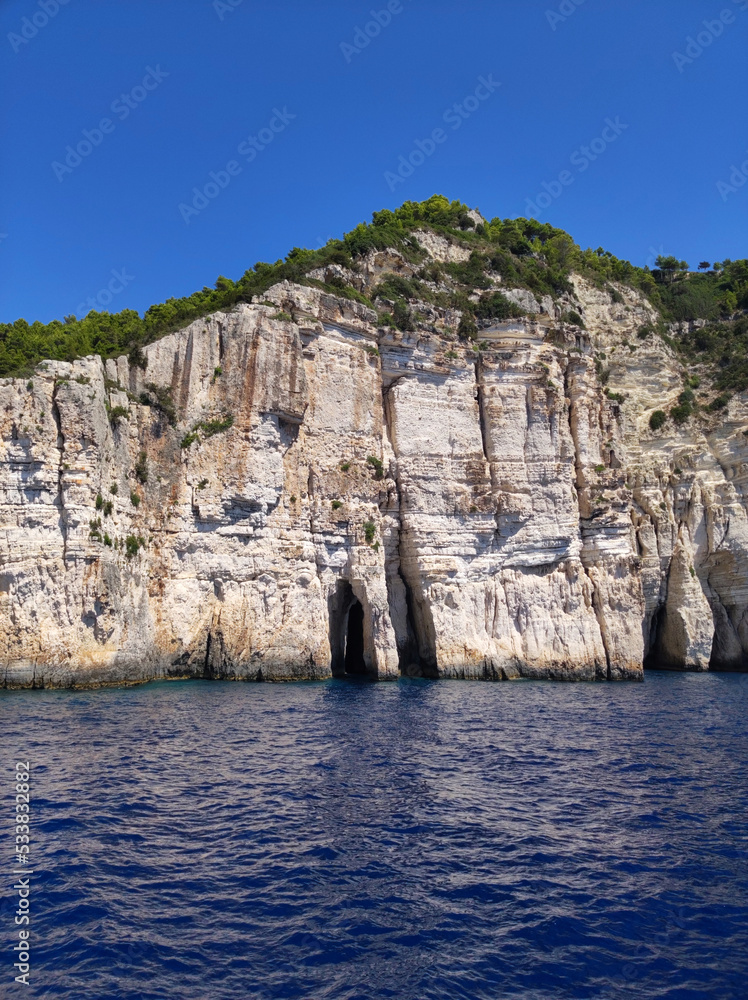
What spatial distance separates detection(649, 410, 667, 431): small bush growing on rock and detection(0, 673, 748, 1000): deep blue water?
99.5 ft

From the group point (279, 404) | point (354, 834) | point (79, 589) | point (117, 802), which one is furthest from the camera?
point (279, 404)

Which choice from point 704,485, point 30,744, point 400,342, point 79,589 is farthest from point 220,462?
point 704,485

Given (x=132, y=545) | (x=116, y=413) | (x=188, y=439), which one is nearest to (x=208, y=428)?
(x=188, y=439)

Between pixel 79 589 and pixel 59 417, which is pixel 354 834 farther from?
pixel 59 417

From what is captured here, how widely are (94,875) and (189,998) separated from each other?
11.9 ft

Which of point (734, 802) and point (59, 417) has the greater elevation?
point (59, 417)

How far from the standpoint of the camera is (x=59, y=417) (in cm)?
2864

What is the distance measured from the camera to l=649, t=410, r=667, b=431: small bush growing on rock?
48000mm

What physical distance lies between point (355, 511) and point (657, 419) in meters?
23.7

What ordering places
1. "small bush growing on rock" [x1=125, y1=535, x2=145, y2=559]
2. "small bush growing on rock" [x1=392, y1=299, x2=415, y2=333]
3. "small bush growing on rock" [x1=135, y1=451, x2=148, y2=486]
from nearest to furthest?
"small bush growing on rock" [x1=125, y1=535, x2=145, y2=559] → "small bush growing on rock" [x1=135, y1=451, x2=148, y2=486] → "small bush growing on rock" [x1=392, y1=299, x2=415, y2=333]

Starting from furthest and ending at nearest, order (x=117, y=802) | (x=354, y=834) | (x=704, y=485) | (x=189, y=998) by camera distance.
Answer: (x=704, y=485), (x=117, y=802), (x=354, y=834), (x=189, y=998)

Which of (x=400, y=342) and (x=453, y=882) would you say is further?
(x=400, y=342)

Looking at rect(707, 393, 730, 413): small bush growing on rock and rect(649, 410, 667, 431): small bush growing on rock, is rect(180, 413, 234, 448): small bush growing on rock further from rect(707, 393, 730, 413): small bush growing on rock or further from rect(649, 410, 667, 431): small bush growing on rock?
rect(707, 393, 730, 413): small bush growing on rock

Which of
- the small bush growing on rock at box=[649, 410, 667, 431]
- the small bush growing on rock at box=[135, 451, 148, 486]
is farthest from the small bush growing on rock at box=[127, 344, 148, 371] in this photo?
the small bush growing on rock at box=[649, 410, 667, 431]
